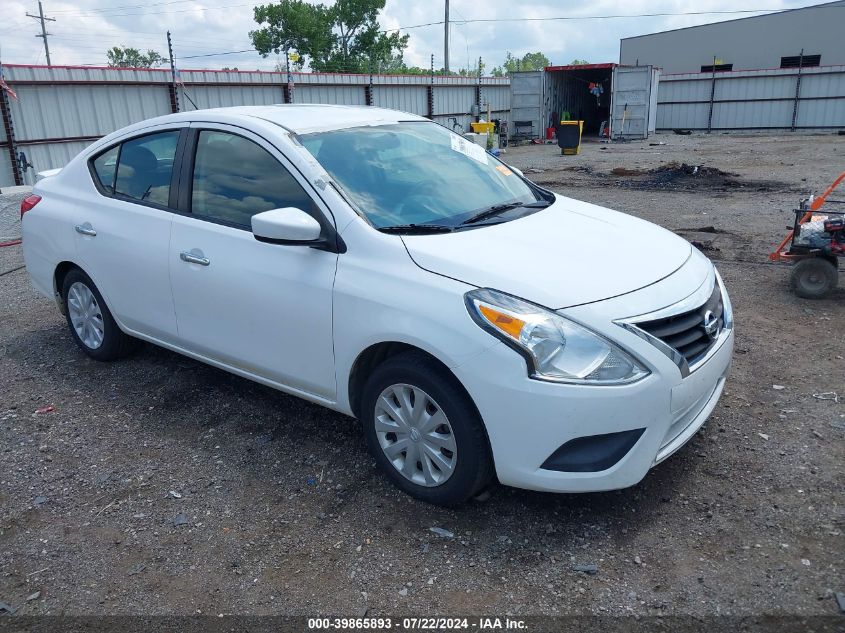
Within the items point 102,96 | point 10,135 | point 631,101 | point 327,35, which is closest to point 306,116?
point 10,135

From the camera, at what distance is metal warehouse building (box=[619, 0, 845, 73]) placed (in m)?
36.4

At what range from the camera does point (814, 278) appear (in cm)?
612

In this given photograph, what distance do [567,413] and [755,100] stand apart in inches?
1268

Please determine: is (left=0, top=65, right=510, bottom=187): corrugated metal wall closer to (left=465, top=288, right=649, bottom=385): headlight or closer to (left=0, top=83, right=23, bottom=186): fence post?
(left=0, top=83, right=23, bottom=186): fence post

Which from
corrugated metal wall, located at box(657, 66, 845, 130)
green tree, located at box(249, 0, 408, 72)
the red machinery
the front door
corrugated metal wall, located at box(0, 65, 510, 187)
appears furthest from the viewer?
green tree, located at box(249, 0, 408, 72)

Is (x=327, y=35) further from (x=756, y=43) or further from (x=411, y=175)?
(x=411, y=175)

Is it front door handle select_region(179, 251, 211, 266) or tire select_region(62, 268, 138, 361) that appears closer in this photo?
front door handle select_region(179, 251, 211, 266)

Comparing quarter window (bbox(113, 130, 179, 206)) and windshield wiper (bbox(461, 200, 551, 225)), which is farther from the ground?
quarter window (bbox(113, 130, 179, 206))

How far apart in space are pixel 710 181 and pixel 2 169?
14417mm

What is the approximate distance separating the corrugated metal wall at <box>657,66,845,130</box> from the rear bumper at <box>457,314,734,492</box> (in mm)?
31532

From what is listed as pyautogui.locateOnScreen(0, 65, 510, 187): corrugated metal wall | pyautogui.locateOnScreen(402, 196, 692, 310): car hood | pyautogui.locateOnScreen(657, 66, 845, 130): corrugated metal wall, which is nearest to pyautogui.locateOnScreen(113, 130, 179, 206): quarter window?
pyautogui.locateOnScreen(402, 196, 692, 310): car hood

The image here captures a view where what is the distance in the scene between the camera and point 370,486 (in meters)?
3.51

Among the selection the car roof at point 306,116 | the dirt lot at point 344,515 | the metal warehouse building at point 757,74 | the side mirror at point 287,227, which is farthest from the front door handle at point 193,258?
the metal warehouse building at point 757,74

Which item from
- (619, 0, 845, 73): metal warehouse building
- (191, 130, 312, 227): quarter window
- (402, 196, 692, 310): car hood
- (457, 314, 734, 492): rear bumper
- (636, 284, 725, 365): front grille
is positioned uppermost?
(619, 0, 845, 73): metal warehouse building
